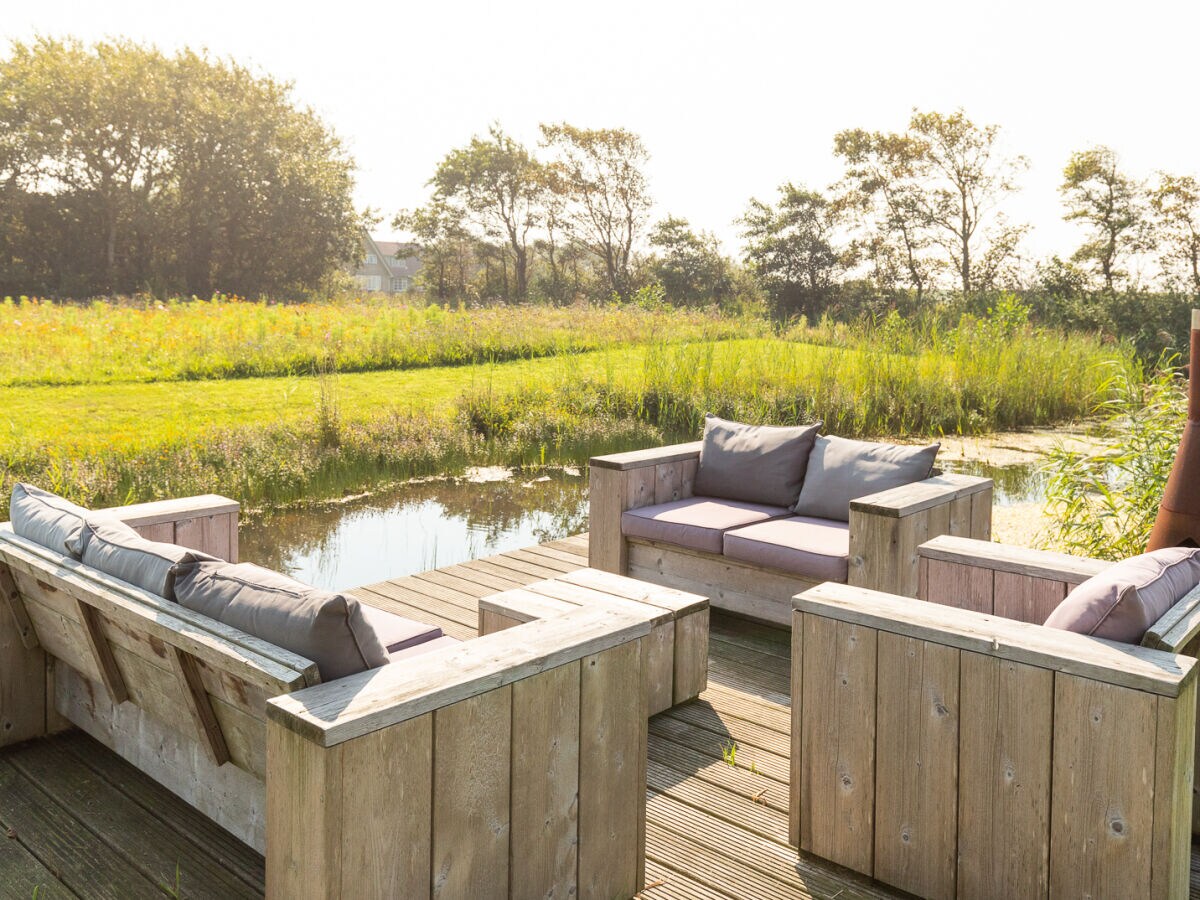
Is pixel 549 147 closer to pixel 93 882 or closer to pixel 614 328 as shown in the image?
pixel 614 328

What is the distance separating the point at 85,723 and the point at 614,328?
39.3 ft

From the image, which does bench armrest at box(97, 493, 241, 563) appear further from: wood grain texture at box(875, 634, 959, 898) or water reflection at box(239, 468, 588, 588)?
wood grain texture at box(875, 634, 959, 898)

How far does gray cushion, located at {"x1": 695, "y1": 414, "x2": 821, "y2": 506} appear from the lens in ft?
13.7

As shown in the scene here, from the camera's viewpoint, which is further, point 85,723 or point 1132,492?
point 1132,492

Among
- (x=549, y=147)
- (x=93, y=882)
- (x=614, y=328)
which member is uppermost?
(x=549, y=147)

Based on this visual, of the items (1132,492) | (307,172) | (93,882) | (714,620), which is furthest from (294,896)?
(307,172)

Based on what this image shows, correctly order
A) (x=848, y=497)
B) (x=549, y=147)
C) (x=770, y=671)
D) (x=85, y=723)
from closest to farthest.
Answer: (x=85, y=723)
(x=770, y=671)
(x=848, y=497)
(x=549, y=147)

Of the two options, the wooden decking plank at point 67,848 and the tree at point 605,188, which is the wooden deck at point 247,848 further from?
the tree at point 605,188

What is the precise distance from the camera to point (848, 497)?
12.7ft

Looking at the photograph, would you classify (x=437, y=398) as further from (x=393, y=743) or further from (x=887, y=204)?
(x=887, y=204)

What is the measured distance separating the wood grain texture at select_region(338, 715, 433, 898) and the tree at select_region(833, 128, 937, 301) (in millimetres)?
22338

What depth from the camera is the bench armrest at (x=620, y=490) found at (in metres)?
4.15

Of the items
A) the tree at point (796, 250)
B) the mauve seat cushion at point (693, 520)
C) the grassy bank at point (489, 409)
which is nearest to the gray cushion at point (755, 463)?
the mauve seat cushion at point (693, 520)

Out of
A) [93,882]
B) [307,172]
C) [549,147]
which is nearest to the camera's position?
[93,882]
